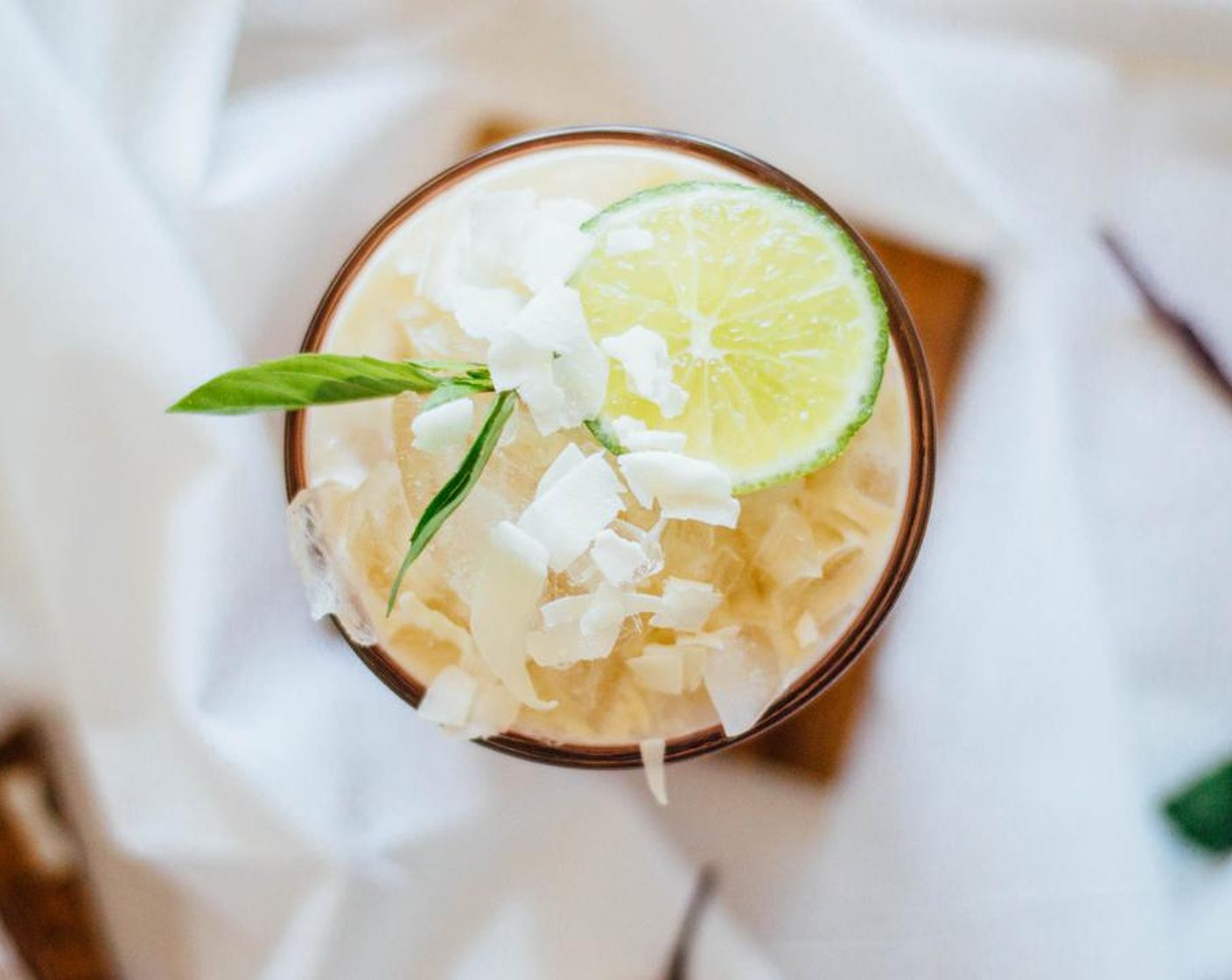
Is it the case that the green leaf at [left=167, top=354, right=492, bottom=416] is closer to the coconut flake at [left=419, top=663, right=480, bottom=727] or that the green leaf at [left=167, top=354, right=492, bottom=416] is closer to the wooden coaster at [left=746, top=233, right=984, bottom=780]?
the coconut flake at [left=419, top=663, right=480, bottom=727]

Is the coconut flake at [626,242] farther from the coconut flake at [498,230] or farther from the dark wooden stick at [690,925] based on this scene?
the dark wooden stick at [690,925]

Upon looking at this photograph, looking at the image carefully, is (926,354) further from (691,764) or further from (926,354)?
(691,764)

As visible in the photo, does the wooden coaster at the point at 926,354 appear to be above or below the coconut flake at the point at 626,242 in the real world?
below

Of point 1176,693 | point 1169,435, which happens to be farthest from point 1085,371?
point 1176,693

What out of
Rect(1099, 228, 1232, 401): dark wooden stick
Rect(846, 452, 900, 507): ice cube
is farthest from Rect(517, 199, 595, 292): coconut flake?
Rect(1099, 228, 1232, 401): dark wooden stick

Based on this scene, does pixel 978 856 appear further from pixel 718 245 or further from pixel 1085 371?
pixel 718 245

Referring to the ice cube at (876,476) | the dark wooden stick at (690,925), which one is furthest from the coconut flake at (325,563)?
the dark wooden stick at (690,925)

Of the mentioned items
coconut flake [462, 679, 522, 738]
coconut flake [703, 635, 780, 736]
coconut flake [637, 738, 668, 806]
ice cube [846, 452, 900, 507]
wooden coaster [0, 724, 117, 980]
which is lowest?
wooden coaster [0, 724, 117, 980]
